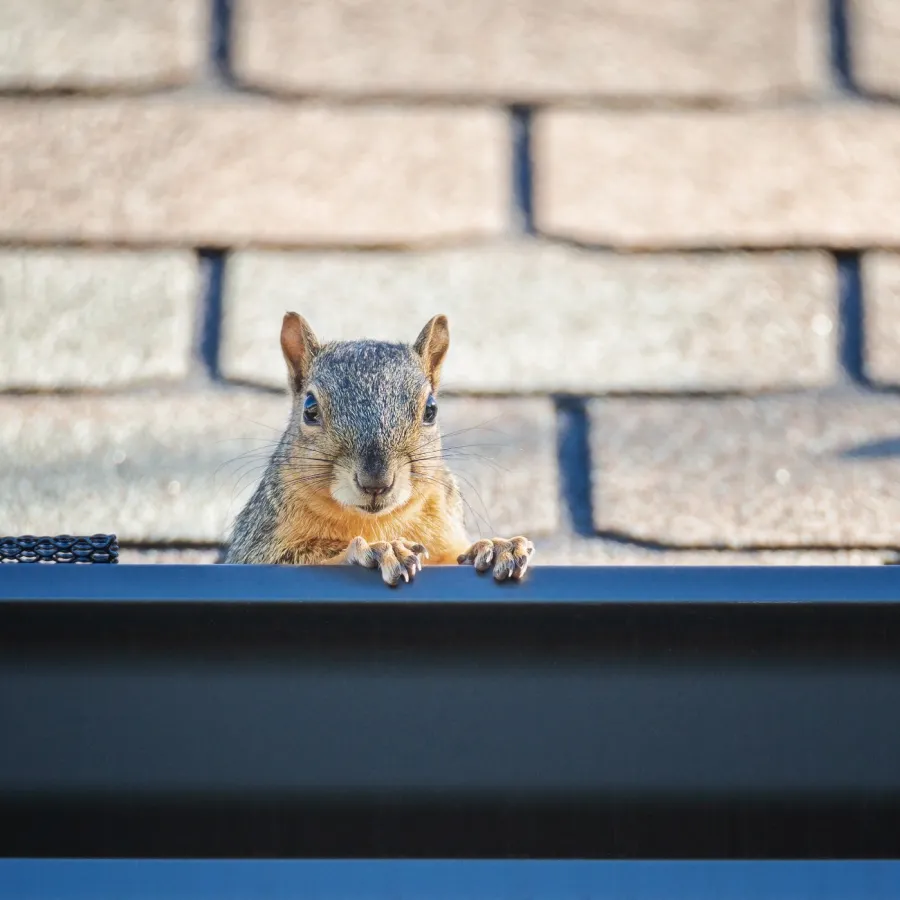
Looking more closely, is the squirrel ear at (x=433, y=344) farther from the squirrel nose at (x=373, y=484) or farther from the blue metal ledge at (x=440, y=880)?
the blue metal ledge at (x=440, y=880)

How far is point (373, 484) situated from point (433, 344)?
260mm

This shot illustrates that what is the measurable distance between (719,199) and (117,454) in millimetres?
812

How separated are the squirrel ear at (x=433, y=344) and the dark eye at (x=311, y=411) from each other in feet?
0.41

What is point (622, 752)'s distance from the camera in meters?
0.76

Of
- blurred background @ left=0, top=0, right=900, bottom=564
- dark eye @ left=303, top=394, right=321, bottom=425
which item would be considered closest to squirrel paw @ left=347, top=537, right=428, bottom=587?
dark eye @ left=303, top=394, right=321, bottom=425

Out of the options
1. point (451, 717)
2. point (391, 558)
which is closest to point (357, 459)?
point (391, 558)

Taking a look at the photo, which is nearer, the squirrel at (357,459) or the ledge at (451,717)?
the ledge at (451,717)

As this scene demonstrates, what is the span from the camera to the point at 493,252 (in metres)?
1.57

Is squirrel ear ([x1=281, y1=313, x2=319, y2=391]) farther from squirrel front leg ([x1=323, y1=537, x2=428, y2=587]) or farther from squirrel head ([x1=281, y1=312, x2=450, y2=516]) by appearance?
squirrel front leg ([x1=323, y1=537, x2=428, y2=587])

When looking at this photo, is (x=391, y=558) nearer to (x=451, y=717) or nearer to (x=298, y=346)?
(x=451, y=717)

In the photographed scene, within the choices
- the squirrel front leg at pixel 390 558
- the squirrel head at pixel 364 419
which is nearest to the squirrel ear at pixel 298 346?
the squirrel head at pixel 364 419

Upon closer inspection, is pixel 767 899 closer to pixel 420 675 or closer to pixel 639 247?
pixel 420 675

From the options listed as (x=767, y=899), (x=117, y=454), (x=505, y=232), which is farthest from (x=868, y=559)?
(x=117, y=454)

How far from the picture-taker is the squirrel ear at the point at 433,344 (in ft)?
4.35
